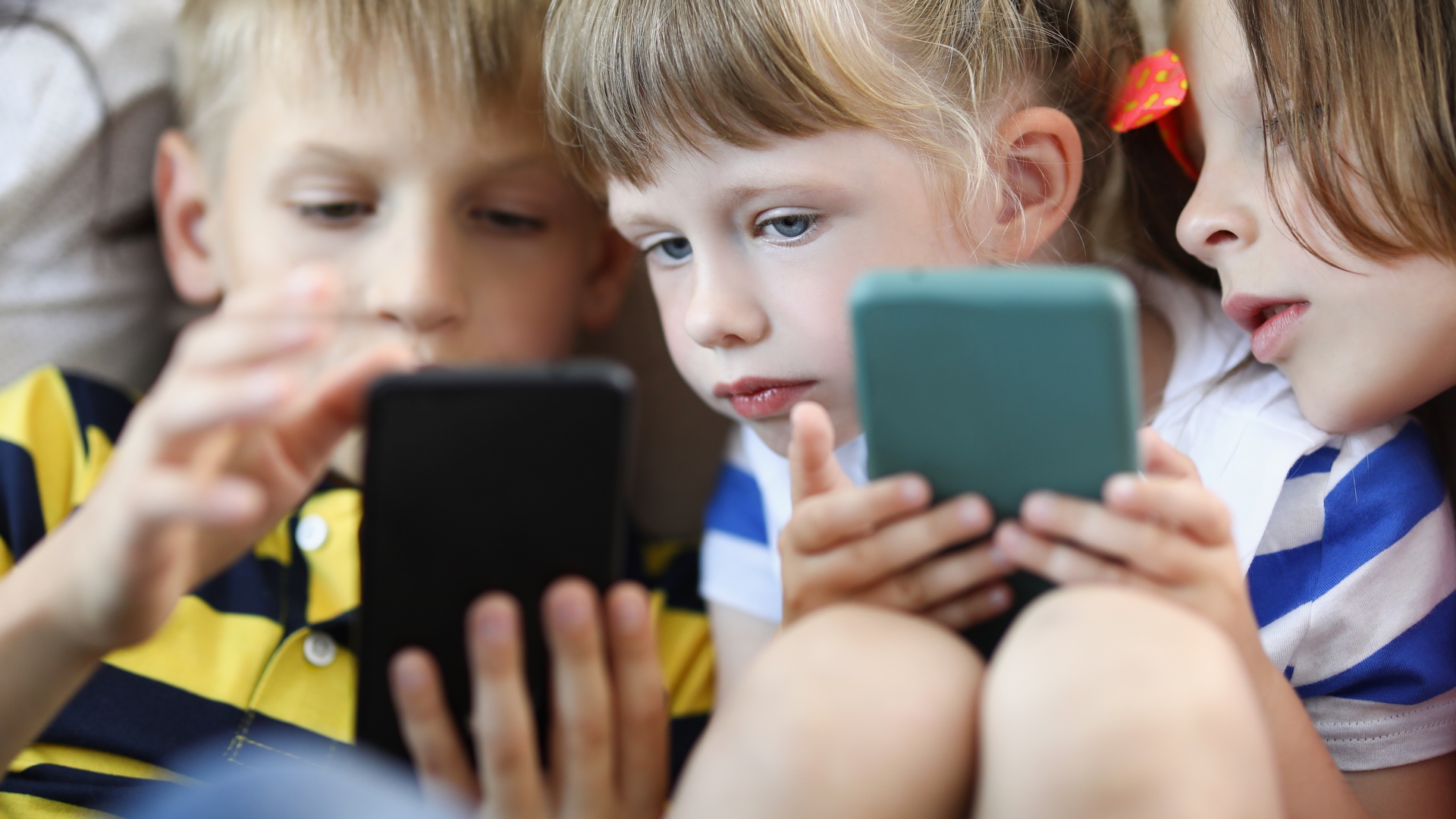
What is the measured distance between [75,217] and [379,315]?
36 centimetres

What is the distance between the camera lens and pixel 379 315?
2.65 ft

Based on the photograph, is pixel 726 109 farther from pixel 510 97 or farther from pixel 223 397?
pixel 223 397

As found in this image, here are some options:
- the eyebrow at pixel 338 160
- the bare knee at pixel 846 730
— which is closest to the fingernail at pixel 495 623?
the bare knee at pixel 846 730

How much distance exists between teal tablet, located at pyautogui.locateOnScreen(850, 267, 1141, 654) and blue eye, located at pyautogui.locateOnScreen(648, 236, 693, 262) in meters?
0.31

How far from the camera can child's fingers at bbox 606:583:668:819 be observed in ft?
1.67

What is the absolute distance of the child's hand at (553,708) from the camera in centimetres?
50

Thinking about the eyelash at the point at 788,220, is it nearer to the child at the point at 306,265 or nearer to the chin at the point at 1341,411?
the child at the point at 306,265

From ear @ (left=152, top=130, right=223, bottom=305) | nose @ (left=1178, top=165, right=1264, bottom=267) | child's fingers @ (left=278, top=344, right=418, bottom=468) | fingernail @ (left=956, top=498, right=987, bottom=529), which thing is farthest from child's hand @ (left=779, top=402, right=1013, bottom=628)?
ear @ (left=152, top=130, right=223, bottom=305)

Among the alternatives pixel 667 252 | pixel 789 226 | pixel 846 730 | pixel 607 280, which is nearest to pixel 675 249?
pixel 667 252

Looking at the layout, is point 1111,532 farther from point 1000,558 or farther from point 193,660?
point 193,660

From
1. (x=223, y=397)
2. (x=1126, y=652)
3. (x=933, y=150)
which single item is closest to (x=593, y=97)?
(x=933, y=150)

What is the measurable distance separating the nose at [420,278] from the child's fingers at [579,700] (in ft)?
1.18

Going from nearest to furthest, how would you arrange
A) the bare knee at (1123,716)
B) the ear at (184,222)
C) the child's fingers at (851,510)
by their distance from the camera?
1. the bare knee at (1123,716)
2. the child's fingers at (851,510)
3. the ear at (184,222)

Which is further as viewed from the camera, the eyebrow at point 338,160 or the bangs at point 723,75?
the eyebrow at point 338,160
